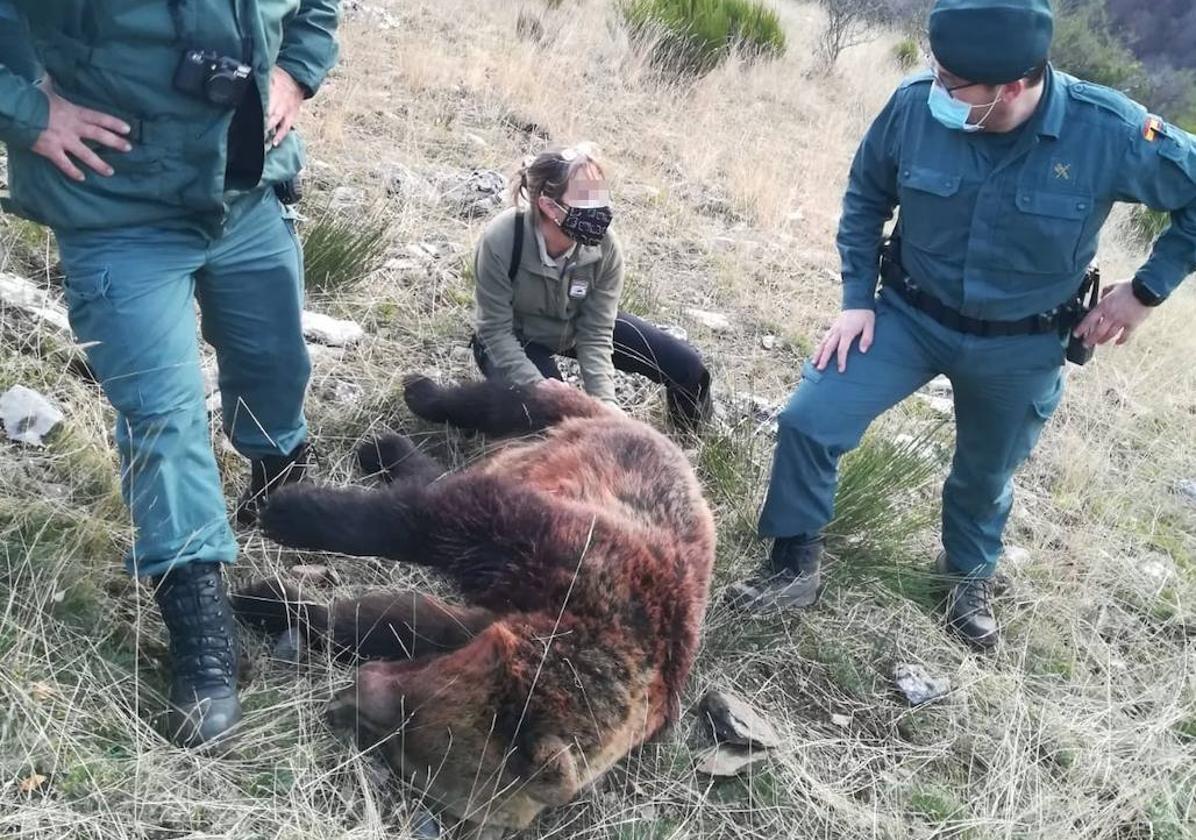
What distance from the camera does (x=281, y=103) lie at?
3062 millimetres

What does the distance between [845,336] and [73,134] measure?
2.65 m

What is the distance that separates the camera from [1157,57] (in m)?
38.9

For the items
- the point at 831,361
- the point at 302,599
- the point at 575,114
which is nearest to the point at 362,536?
the point at 302,599

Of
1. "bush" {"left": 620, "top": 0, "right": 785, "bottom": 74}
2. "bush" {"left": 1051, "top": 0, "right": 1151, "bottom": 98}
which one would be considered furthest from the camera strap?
"bush" {"left": 1051, "top": 0, "right": 1151, "bottom": 98}

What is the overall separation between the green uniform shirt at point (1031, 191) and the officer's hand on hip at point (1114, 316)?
81mm

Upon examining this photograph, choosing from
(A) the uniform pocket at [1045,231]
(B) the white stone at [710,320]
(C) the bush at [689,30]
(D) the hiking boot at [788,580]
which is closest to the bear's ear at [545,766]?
(D) the hiking boot at [788,580]

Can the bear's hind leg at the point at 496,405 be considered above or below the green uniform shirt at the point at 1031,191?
below

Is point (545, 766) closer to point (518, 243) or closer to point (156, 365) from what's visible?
point (156, 365)

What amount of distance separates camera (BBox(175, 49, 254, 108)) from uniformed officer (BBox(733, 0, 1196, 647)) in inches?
88.1

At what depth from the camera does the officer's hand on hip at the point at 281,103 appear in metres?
3.01

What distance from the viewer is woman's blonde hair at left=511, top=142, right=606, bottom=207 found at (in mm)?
4137

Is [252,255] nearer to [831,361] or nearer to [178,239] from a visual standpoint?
[178,239]

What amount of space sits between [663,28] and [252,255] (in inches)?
387

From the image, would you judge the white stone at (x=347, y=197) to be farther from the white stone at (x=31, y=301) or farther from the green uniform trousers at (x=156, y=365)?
the green uniform trousers at (x=156, y=365)
